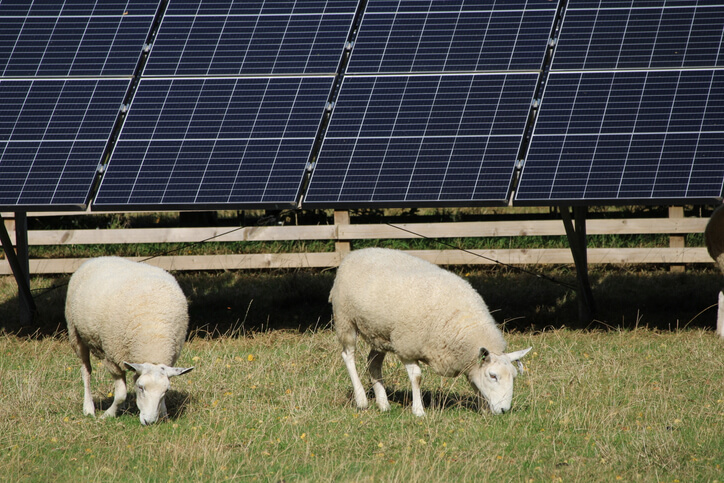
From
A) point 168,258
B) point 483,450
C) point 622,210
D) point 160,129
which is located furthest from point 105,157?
point 622,210

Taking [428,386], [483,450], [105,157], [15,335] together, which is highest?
[105,157]

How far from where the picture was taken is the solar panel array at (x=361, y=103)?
9758mm

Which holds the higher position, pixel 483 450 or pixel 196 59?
pixel 196 59

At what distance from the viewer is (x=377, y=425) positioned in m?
7.15

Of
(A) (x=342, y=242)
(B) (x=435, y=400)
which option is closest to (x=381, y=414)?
(B) (x=435, y=400)

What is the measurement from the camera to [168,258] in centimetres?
1440

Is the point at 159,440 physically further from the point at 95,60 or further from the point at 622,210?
the point at 622,210

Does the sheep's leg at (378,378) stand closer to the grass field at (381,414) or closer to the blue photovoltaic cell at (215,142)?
the grass field at (381,414)

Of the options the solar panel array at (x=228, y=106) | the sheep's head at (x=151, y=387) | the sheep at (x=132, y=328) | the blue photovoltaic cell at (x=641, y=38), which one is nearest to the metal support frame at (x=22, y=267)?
the solar panel array at (x=228, y=106)

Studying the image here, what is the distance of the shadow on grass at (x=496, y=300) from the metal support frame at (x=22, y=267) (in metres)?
0.18

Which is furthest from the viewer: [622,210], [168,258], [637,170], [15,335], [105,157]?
[622,210]

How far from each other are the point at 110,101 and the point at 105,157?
1.02 meters

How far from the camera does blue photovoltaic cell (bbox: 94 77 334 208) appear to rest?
9875 millimetres

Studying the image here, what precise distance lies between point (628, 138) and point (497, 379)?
14.3ft
